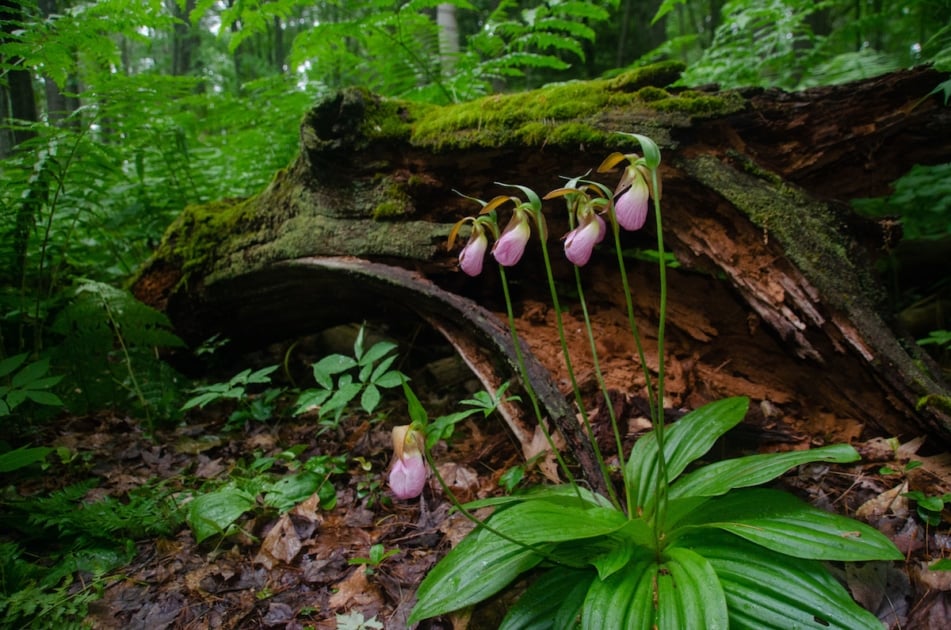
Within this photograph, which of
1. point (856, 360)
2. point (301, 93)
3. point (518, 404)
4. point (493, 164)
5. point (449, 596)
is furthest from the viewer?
point (301, 93)

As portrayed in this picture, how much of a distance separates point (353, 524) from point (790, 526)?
5.38 ft

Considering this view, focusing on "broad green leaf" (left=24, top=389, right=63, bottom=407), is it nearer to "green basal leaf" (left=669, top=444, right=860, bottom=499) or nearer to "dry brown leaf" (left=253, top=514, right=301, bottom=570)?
"dry brown leaf" (left=253, top=514, right=301, bottom=570)

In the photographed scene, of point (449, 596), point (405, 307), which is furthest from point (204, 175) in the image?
point (449, 596)

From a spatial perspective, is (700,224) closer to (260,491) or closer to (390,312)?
(390,312)

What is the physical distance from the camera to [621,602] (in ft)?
4.50

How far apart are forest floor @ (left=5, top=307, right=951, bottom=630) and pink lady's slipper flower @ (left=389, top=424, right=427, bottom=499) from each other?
0.68 m

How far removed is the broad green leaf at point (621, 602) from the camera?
1328mm

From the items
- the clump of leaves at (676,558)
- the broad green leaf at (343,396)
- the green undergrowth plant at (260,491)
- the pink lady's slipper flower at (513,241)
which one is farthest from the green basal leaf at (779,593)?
the green undergrowth plant at (260,491)

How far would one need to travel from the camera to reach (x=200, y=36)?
55.8 feet

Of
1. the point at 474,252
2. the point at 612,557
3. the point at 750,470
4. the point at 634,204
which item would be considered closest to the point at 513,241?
the point at 474,252

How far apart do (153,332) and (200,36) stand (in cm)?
1816

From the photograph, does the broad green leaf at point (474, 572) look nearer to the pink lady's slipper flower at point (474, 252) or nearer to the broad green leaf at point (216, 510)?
the pink lady's slipper flower at point (474, 252)

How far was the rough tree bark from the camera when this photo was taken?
219 cm

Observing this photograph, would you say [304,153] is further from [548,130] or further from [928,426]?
[928,426]
